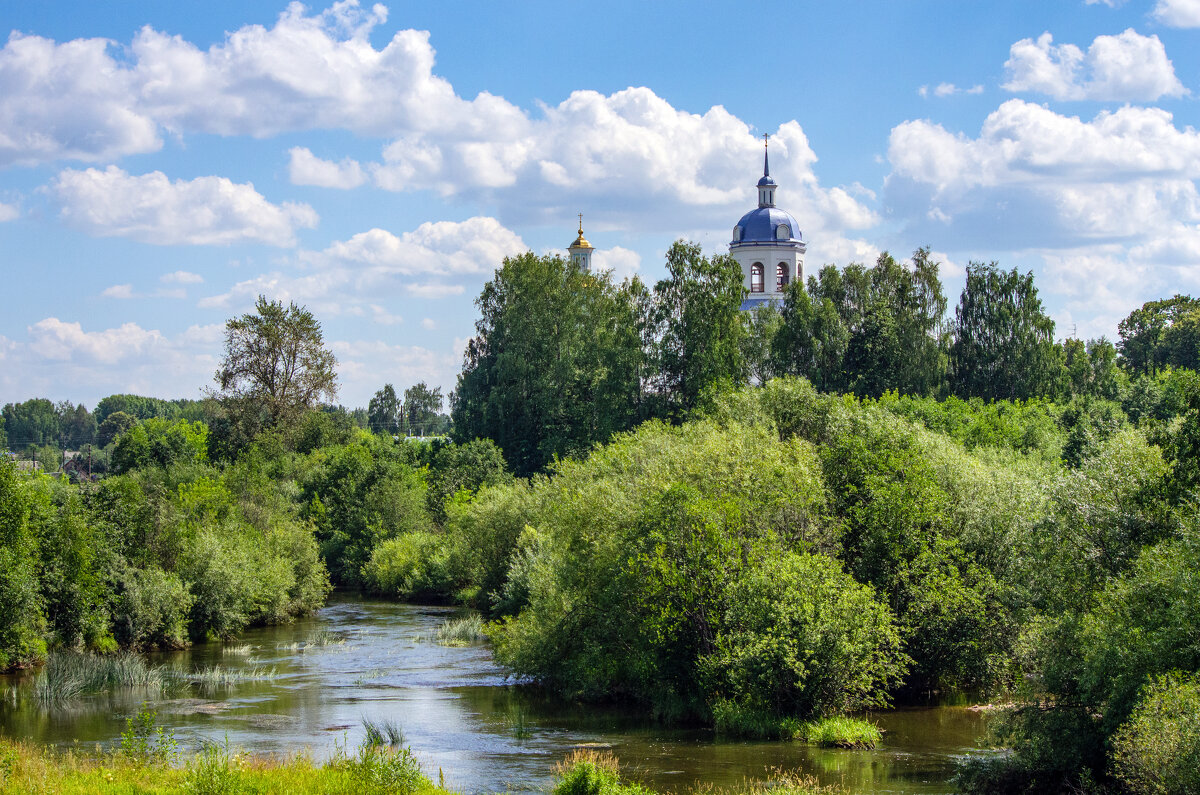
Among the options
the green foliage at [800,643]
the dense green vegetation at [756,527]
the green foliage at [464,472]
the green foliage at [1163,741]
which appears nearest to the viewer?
the green foliage at [1163,741]

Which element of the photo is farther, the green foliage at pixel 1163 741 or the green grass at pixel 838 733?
the green grass at pixel 838 733

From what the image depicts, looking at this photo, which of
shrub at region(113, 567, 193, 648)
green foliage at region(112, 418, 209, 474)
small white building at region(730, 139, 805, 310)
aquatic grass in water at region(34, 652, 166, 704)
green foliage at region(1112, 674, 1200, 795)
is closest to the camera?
green foliage at region(1112, 674, 1200, 795)

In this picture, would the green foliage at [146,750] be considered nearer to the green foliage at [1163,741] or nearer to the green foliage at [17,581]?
the green foliage at [17,581]

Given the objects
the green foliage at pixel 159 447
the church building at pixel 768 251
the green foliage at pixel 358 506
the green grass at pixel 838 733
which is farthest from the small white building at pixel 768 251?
the green grass at pixel 838 733

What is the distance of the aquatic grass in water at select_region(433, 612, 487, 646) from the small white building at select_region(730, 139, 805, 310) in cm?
6832

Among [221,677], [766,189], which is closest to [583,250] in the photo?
[766,189]

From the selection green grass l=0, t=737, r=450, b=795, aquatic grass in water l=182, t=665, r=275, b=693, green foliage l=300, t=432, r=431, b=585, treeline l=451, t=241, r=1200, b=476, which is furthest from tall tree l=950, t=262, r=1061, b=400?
green grass l=0, t=737, r=450, b=795

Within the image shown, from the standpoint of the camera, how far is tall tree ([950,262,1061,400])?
75.5 meters

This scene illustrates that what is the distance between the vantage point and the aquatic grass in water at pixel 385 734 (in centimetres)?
3044

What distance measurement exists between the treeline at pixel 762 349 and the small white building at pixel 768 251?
32.7 m

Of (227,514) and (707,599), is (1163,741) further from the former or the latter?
(227,514)

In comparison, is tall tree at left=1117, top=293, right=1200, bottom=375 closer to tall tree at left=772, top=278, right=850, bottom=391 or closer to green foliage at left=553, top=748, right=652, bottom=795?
tall tree at left=772, top=278, right=850, bottom=391

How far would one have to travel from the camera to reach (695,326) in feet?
236

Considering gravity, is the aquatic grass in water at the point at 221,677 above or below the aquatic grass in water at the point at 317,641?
above
